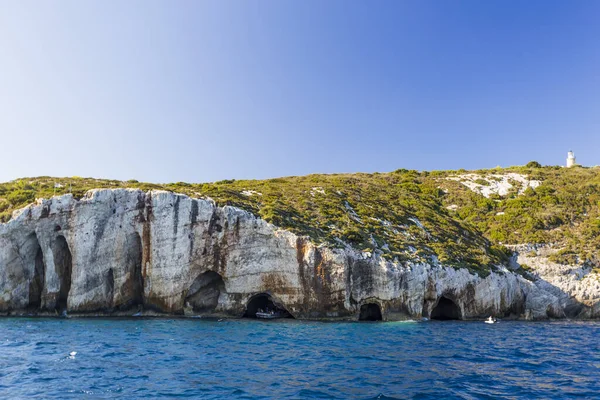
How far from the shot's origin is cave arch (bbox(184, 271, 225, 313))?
43.5 meters

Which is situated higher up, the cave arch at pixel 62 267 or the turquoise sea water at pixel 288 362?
the cave arch at pixel 62 267

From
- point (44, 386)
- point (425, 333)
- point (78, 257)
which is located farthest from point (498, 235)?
point (44, 386)

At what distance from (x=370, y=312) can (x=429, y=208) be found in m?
28.5

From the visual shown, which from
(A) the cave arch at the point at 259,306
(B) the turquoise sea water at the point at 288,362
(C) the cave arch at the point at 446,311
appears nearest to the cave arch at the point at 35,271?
(B) the turquoise sea water at the point at 288,362

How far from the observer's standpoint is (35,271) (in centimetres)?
4300

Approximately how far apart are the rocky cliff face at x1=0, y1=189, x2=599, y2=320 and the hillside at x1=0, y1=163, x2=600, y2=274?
2.36 meters

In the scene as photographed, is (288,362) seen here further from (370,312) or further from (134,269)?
(134,269)

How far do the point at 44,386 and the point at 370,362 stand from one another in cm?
1428

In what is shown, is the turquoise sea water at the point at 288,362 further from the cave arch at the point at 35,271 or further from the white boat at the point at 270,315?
the cave arch at the point at 35,271

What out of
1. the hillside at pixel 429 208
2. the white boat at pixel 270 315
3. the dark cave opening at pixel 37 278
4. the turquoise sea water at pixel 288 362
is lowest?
the white boat at pixel 270 315

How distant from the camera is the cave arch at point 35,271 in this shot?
42188 millimetres

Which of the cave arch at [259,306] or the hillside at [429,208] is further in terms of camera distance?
the hillside at [429,208]

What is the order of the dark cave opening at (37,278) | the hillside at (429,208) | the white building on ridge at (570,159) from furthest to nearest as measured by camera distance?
the white building on ridge at (570,159), the hillside at (429,208), the dark cave opening at (37,278)

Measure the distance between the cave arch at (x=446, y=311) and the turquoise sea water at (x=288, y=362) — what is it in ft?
41.6
